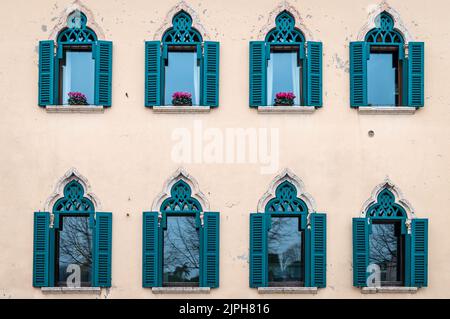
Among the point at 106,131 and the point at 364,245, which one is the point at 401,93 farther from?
the point at 106,131

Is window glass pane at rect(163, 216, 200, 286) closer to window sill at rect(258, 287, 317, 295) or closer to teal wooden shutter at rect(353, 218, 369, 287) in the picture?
window sill at rect(258, 287, 317, 295)

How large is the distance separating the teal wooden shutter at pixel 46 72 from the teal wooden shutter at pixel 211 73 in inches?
114

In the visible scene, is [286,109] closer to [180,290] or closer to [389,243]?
[389,243]

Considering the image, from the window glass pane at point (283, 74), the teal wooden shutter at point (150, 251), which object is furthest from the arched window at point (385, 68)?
the teal wooden shutter at point (150, 251)

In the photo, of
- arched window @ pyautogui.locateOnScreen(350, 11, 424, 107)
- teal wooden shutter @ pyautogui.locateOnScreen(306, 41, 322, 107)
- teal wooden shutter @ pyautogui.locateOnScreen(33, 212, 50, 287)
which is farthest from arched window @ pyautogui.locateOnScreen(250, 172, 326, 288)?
teal wooden shutter @ pyautogui.locateOnScreen(33, 212, 50, 287)

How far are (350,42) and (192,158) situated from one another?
12.5 feet

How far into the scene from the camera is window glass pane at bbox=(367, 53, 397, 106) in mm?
13852

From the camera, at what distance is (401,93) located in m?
13.8

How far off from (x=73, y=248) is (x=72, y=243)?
10cm

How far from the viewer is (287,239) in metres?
13.6

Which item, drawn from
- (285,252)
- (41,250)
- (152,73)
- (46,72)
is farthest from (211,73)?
(41,250)

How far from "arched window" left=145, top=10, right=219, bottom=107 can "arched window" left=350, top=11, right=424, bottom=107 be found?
274 cm

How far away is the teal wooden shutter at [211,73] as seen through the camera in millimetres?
13461

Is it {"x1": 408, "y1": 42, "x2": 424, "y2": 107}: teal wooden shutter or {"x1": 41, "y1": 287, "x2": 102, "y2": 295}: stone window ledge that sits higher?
{"x1": 408, "y1": 42, "x2": 424, "y2": 107}: teal wooden shutter
